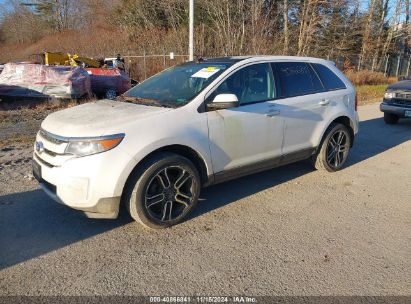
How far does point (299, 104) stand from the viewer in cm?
504

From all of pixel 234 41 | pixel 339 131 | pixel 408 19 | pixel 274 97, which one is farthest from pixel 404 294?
pixel 408 19

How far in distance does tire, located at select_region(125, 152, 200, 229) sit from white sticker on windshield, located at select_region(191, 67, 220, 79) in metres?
1.09

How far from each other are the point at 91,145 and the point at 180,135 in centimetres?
89

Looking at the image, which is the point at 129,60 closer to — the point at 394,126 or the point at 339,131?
the point at 394,126

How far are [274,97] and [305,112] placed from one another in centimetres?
61

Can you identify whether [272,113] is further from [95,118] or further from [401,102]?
[401,102]

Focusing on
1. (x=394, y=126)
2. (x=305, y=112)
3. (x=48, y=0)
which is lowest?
(x=394, y=126)

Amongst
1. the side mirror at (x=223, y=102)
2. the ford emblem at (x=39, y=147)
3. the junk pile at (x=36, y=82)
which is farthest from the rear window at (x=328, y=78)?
the junk pile at (x=36, y=82)

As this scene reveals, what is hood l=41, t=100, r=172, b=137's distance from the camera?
3.54 m

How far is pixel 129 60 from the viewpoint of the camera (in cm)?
2192

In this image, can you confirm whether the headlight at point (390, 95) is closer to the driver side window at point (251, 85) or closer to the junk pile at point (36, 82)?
the driver side window at point (251, 85)

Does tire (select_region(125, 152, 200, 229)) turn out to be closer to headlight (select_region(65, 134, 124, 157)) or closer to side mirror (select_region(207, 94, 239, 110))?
headlight (select_region(65, 134, 124, 157))

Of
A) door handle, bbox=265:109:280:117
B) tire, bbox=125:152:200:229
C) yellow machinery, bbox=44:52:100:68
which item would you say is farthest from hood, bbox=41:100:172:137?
yellow machinery, bbox=44:52:100:68

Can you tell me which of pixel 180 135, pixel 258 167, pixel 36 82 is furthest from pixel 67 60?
pixel 180 135
